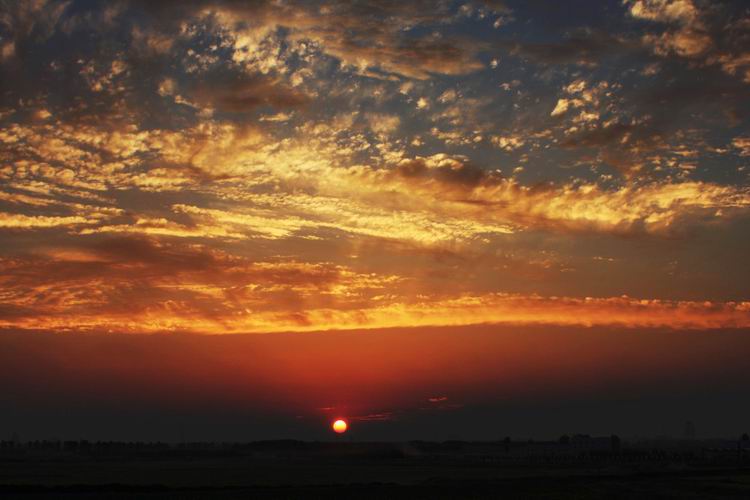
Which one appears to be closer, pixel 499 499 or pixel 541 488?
pixel 499 499

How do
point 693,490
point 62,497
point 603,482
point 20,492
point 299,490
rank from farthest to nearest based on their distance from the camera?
1. point 603,482
2. point 693,490
3. point 299,490
4. point 20,492
5. point 62,497

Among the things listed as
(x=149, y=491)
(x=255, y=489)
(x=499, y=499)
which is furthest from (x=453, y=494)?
(x=149, y=491)

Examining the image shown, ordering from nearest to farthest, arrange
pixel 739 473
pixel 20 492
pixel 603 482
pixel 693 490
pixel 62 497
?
pixel 62 497
pixel 20 492
pixel 693 490
pixel 603 482
pixel 739 473

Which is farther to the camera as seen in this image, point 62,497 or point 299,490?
point 299,490

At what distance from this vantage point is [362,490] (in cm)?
8156

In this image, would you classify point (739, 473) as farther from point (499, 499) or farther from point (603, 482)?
point (499, 499)

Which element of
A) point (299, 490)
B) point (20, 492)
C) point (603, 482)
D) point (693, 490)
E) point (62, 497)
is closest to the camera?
point (62, 497)

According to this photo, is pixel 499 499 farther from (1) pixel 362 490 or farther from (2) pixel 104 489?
(2) pixel 104 489

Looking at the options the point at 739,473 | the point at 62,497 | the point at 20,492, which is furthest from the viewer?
the point at 739,473

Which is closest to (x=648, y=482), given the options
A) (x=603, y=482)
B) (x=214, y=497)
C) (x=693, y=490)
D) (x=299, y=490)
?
(x=603, y=482)

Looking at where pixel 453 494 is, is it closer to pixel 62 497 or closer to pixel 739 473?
pixel 62 497

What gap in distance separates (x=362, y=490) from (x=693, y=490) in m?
36.0

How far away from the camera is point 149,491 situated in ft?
260

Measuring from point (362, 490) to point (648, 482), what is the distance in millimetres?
39776
